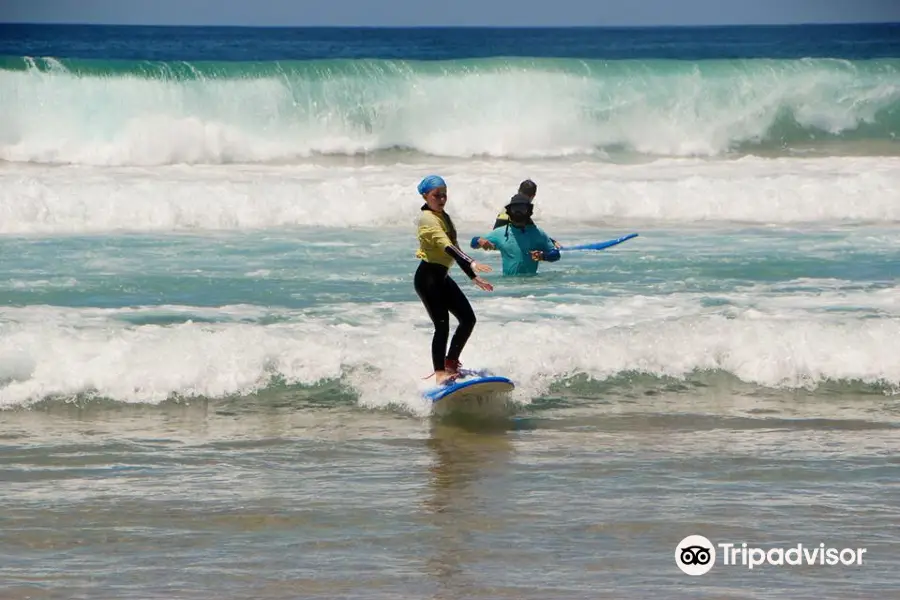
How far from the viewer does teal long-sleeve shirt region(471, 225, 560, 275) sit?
14.7 meters

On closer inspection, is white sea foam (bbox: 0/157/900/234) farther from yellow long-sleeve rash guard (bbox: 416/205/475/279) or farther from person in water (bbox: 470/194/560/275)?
yellow long-sleeve rash guard (bbox: 416/205/475/279)

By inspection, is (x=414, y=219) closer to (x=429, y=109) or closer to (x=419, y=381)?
(x=419, y=381)

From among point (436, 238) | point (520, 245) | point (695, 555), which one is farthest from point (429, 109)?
point (695, 555)

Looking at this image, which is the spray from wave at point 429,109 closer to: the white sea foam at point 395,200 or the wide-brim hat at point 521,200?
the white sea foam at point 395,200

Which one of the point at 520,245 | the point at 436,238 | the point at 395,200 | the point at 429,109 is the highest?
the point at 429,109

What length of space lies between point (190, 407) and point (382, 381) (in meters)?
1.49

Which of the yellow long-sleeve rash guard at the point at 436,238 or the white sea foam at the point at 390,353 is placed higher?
the yellow long-sleeve rash guard at the point at 436,238

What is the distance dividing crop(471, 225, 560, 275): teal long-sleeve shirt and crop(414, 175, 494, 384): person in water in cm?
455

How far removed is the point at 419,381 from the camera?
34.4 ft

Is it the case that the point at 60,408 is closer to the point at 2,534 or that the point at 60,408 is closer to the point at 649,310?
the point at 2,534

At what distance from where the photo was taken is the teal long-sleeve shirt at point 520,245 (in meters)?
14.7

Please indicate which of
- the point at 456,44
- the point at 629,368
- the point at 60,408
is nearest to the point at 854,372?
the point at 629,368

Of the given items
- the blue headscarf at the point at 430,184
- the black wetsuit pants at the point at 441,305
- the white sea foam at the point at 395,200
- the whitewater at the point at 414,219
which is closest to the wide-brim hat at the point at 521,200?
the whitewater at the point at 414,219

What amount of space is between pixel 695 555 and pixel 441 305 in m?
3.64
